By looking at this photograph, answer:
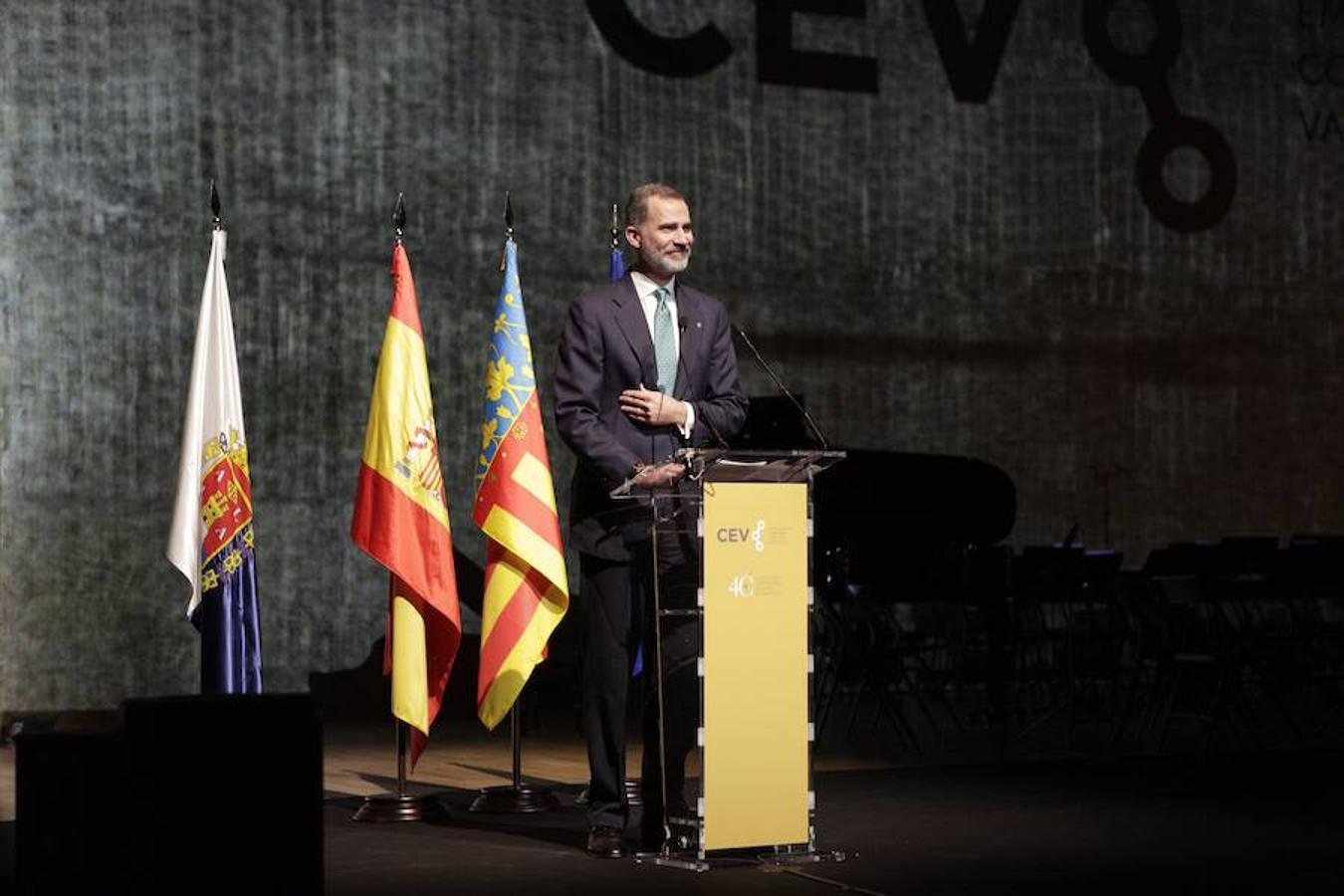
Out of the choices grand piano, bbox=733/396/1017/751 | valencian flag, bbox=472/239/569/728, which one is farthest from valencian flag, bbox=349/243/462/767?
grand piano, bbox=733/396/1017/751

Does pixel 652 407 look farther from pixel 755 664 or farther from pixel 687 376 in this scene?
pixel 755 664

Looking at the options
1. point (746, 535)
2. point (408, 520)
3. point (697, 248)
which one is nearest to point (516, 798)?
point (408, 520)

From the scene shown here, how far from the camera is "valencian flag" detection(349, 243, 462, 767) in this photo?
6.17 m

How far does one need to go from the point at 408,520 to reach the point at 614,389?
1.22m

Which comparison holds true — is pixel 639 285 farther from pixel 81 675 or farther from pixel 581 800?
pixel 81 675

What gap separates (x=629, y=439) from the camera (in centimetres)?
516

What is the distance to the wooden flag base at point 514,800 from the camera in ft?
20.1

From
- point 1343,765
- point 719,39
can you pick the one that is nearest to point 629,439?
point 1343,765

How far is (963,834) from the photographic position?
212 inches

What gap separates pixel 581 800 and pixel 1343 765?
2726mm

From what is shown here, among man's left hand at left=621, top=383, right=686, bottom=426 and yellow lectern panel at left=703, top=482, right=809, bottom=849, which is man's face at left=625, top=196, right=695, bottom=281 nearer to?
man's left hand at left=621, top=383, right=686, bottom=426

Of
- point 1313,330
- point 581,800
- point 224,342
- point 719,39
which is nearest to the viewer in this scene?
point 581,800

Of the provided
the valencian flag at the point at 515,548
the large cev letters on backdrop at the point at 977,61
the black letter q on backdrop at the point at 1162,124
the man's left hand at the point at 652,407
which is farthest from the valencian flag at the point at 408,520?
the black letter q on backdrop at the point at 1162,124

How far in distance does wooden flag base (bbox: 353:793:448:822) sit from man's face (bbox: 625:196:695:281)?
173 cm
